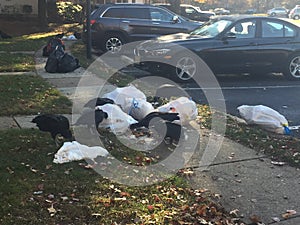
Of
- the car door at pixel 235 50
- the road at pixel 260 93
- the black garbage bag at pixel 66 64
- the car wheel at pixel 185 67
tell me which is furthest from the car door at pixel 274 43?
the black garbage bag at pixel 66 64

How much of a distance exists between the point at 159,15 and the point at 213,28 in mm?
4599

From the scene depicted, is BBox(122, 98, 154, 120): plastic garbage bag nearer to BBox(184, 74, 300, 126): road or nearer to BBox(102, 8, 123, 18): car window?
BBox(184, 74, 300, 126): road

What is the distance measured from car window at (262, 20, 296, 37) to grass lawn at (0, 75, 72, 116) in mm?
5636

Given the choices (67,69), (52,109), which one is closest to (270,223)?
(52,109)

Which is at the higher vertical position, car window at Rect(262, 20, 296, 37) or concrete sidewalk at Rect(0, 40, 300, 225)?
car window at Rect(262, 20, 296, 37)

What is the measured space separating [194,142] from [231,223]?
2263mm

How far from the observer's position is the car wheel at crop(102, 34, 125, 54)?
→ 15.8 meters

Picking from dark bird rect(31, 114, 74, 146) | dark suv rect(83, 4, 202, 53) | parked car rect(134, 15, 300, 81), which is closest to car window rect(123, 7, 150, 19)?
dark suv rect(83, 4, 202, 53)

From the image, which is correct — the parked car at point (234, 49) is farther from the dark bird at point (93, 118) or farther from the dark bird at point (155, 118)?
the dark bird at point (93, 118)

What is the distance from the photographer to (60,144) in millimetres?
5648

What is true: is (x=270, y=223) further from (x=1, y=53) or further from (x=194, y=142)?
(x=1, y=53)

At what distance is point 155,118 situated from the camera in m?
6.41

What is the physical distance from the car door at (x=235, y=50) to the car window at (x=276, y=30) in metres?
0.28

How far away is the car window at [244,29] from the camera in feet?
38.1
